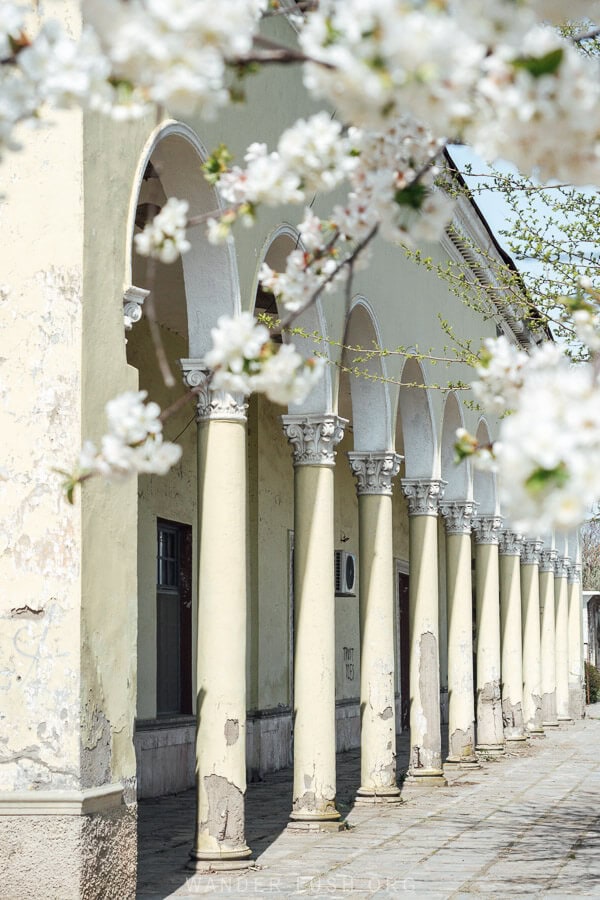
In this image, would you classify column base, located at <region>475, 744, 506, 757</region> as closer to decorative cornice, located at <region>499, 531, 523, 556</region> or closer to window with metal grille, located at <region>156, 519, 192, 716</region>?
decorative cornice, located at <region>499, 531, 523, 556</region>

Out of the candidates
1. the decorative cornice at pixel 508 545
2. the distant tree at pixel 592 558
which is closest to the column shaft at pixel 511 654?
the decorative cornice at pixel 508 545

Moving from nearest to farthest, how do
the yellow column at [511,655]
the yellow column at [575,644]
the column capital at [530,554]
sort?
the yellow column at [511,655]
the column capital at [530,554]
the yellow column at [575,644]

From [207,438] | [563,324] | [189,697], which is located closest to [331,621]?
[207,438]

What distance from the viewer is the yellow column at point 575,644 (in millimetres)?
27884

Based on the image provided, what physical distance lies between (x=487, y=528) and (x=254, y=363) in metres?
15.9

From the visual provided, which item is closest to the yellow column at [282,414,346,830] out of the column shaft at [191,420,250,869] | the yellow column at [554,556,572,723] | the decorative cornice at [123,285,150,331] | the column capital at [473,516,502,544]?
the column shaft at [191,420,250,869]

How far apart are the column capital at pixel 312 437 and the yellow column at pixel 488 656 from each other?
7976 millimetres

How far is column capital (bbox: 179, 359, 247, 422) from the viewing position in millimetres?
8602

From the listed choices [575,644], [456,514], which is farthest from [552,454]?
[575,644]

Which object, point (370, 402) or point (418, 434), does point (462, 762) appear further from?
point (370, 402)

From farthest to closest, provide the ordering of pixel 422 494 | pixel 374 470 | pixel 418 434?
pixel 418 434 < pixel 422 494 < pixel 374 470

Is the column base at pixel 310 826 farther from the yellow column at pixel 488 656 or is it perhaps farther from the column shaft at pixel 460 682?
the yellow column at pixel 488 656

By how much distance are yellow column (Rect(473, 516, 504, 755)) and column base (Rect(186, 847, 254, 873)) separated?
386 inches

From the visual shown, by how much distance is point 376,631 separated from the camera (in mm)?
12156
